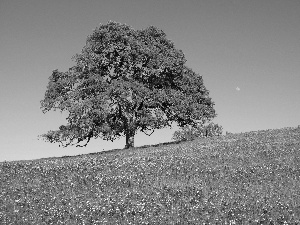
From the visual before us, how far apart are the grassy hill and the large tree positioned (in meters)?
14.4

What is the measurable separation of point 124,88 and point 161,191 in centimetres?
Result: 2220

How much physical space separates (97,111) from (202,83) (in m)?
13.1

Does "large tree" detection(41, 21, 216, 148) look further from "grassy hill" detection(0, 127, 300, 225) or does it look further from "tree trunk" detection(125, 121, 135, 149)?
"grassy hill" detection(0, 127, 300, 225)

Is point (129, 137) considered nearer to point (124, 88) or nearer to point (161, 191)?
point (124, 88)

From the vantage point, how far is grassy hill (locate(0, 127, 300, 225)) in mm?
12469

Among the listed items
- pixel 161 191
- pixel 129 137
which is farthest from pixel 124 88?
pixel 161 191

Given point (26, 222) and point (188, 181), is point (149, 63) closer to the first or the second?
point (188, 181)

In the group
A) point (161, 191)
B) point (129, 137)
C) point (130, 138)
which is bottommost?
point (161, 191)

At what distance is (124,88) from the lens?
3641 cm

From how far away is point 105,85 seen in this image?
36.3 metres

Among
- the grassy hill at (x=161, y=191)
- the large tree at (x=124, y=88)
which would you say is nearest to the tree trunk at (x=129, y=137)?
the large tree at (x=124, y=88)

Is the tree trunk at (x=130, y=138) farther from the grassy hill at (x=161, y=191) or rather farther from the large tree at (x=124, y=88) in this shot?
the grassy hill at (x=161, y=191)

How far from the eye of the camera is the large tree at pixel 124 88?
36031 mm

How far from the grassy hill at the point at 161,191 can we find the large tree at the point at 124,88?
47.2 ft
